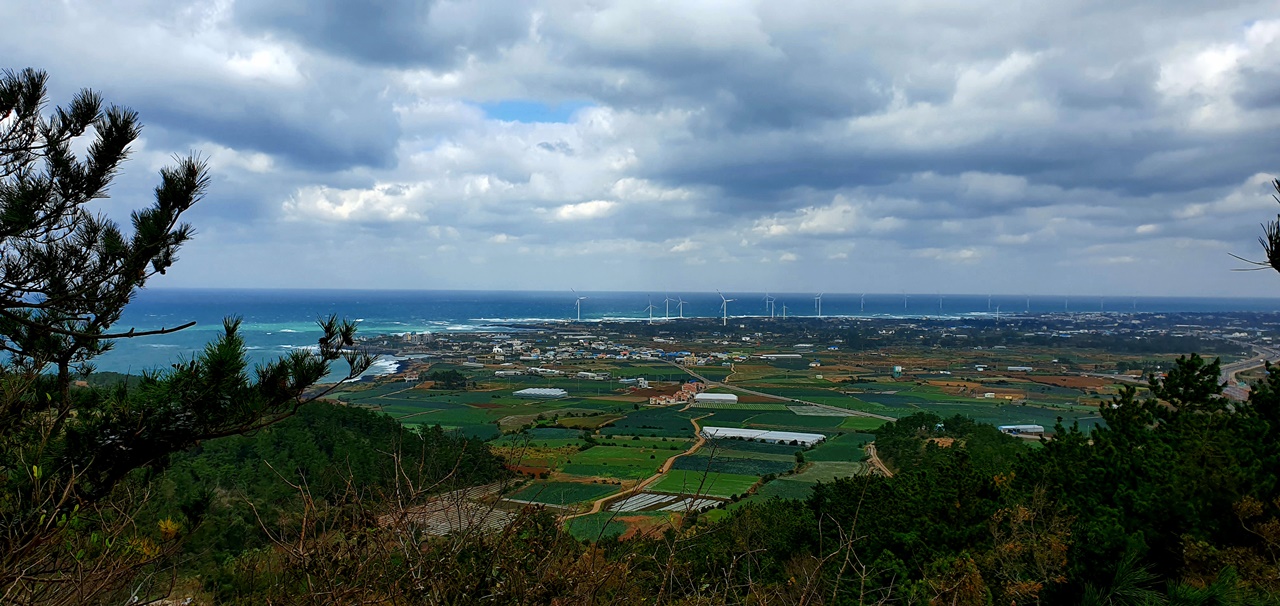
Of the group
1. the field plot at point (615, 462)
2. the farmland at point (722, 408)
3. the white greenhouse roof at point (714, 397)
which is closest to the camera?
the farmland at point (722, 408)

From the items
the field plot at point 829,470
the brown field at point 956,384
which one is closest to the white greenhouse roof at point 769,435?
the field plot at point 829,470

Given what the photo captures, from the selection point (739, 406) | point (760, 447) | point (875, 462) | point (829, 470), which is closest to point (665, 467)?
point (829, 470)

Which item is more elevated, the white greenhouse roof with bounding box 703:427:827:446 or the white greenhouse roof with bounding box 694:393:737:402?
the white greenhouse roof with bounding box 694:393:737:402

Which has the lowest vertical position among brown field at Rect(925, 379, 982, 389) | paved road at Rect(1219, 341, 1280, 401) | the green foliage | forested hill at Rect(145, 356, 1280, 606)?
brown field at Rect(925, 379, 982, 389)

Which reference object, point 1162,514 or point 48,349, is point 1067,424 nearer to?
point 1162,514

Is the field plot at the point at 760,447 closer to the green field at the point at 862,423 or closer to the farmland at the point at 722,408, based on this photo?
the farmland at the point at 722,408

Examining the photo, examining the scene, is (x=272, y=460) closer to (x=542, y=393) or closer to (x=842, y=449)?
(x=842, y=449)

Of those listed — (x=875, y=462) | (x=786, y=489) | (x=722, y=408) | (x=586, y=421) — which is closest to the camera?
(x=786, y=489)

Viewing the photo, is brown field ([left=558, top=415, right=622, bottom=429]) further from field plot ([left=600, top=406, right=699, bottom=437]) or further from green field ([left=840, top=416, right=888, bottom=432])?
green field ([left=840, top=416, right=888, bottom=432])

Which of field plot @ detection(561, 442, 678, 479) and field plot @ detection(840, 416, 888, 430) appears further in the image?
field plot @ detection(840, 416, 888, 430)

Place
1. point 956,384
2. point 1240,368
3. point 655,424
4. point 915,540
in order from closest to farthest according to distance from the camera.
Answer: point 915,540, point 655,424, point 1240,368, point 956,384

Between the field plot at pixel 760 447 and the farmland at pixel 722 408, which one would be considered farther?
the field plot at pixel 760 447

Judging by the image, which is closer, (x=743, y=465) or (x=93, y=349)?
(x=93, y=349)

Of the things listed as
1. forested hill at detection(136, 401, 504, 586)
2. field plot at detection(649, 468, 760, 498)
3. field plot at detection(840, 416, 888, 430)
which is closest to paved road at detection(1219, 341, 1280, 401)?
field plot at detection(840, 416, 888, 430)
